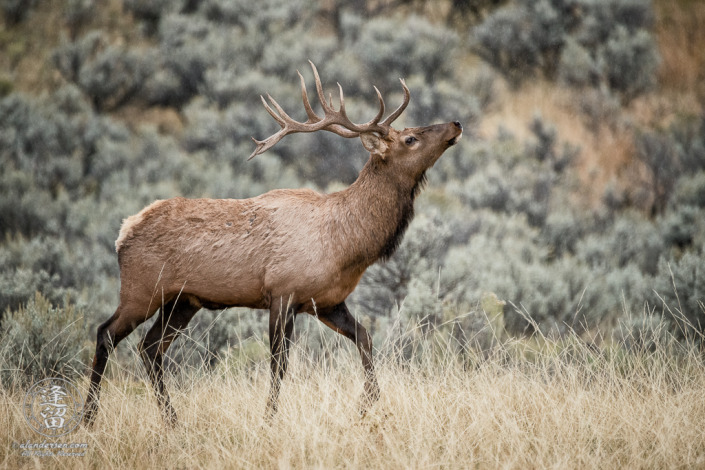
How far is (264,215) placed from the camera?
4812 mm

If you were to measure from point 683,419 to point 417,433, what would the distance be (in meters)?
1.50

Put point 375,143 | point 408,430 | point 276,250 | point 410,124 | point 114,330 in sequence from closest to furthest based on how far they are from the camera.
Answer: point 408,430 → point 276,250 → point 114,330 → point 375,143 → point 410,124

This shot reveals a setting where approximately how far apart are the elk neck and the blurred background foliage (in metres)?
1.66

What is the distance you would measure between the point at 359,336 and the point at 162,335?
1.38 meters

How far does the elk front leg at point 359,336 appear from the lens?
14.7ft

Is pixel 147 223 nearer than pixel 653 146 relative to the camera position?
Yes

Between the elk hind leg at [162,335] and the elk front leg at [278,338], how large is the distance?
2.35ft

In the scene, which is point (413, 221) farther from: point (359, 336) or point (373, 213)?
point (359, 336)

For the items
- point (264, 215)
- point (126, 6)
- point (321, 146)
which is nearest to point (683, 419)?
point (264, 215)

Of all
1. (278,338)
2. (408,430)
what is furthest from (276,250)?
(408,430)

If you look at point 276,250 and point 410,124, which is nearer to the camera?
point 276,250

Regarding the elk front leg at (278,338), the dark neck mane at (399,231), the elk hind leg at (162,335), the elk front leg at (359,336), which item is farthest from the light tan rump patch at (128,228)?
the dark neck mane at (399,231)

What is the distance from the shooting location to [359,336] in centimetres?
468

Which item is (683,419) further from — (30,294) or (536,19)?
(536,19)
